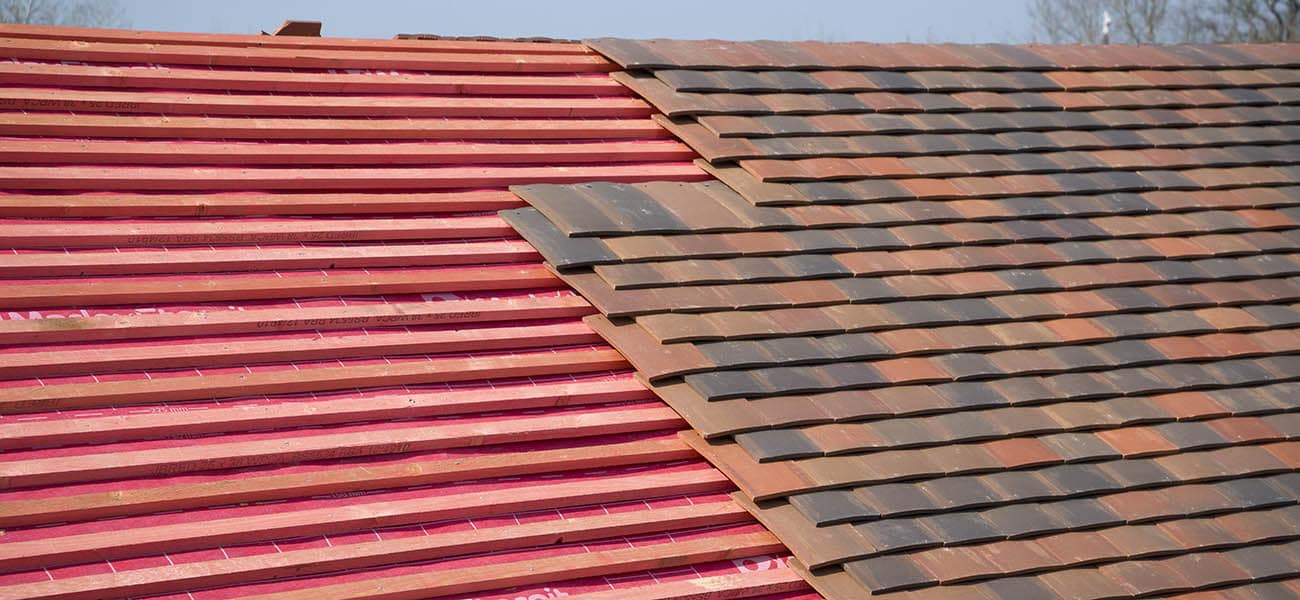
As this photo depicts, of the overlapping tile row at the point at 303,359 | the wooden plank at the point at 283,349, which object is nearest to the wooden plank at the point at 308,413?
the overlapping tile row at the point at 303,359

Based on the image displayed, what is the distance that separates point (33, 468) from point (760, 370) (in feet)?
8.47

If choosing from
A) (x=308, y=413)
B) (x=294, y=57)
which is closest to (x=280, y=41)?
(x=294, y=57)

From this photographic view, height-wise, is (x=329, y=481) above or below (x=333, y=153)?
below

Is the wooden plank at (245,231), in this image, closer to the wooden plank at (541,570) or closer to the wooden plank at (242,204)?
the wooden plank at (242,204)

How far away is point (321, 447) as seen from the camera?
15.6 ft

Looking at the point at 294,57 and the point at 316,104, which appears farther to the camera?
the point at 294,57

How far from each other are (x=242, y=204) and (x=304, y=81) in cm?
96

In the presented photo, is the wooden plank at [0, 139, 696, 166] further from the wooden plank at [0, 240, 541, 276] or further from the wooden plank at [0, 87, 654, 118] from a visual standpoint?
the wooden plank at [0, 240, 541, 276]

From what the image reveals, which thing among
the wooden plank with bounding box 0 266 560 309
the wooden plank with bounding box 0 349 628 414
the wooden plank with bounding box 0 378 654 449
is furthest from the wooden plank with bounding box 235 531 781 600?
the wooden plank with bounding box 0 266 560 309

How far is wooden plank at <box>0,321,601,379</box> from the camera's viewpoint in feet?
15.6

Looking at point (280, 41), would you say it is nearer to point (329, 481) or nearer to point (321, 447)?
point (321, 447)

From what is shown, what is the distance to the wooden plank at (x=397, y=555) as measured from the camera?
415 centimetres

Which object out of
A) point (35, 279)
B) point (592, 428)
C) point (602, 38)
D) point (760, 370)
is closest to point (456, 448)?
point (592, 428)

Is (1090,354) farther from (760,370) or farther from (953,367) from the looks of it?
(760,370)
